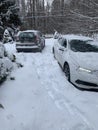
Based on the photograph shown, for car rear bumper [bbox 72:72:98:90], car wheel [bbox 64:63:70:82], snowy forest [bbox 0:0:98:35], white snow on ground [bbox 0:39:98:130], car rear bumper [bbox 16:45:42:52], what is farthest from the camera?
car rear bumper [bbox 16:45:42:52]

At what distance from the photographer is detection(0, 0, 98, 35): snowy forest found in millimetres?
14901

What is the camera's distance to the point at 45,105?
7270mm

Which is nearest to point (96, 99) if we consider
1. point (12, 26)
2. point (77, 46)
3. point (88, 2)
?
point (77, 46)

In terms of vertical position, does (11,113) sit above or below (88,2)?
below

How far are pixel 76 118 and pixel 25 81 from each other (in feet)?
10.4

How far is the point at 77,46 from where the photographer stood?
10.8 meters

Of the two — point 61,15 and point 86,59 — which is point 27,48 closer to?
point 61,15

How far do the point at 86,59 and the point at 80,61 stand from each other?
266mm

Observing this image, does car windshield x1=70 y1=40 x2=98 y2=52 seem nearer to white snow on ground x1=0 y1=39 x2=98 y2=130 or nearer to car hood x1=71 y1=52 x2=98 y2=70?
car hood x1=71 y1=52 x2=98 y2=70

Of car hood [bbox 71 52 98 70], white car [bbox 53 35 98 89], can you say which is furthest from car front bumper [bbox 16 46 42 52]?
car hood [bbox 71 52 98 70]

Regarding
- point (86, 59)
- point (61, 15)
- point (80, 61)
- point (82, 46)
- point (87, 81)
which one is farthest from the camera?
point (61, 15)

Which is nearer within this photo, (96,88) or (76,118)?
(76,118)

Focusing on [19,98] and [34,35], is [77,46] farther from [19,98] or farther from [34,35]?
[34,35]

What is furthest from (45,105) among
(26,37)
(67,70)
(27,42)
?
(26,37)
